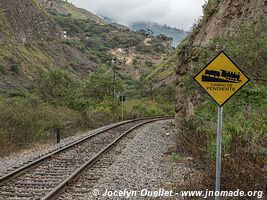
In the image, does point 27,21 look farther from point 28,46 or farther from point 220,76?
point 220,76

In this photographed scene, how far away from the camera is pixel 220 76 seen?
646 cm

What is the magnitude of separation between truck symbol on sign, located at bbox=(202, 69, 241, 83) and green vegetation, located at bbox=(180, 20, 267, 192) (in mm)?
1362

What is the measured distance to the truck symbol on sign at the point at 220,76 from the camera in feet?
21.2

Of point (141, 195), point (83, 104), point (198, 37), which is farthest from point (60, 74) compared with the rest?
point (141, 195)

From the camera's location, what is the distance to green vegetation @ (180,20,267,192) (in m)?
6.90

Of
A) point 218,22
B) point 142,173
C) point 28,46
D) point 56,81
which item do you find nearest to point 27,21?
point 28,46

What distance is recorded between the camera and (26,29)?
99.1 m

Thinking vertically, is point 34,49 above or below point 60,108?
above

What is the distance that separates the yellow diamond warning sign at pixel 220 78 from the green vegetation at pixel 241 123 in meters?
1.19

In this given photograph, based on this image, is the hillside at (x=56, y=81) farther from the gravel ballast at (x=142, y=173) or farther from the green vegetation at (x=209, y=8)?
the green vegetation at (x=209, y=8)

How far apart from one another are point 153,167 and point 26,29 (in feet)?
310

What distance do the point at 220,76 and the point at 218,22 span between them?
647 inches

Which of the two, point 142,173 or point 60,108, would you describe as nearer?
point 142,173

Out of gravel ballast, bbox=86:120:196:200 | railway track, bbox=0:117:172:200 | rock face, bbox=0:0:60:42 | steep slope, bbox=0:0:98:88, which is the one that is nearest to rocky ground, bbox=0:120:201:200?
gravel ballast, bbox=86:120:196:200
